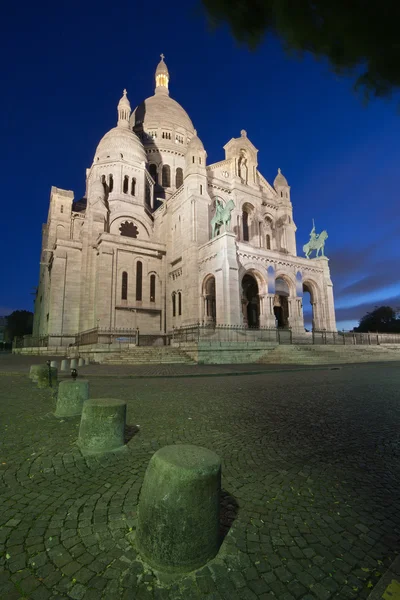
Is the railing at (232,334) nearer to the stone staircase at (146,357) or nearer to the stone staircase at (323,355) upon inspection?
the stone staircase at (146,357)

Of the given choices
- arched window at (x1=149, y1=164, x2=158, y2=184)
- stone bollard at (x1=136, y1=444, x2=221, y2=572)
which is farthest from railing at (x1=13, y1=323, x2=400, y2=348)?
arched window at (x1=149, y1=164, x2=158, y2=184)

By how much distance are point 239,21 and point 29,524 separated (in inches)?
172

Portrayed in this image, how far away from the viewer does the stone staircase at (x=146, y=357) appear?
1719 cm

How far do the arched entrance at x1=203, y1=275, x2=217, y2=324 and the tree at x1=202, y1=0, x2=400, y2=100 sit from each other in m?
23.9

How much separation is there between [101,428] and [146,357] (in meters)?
14.4

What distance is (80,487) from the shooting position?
9.10ft

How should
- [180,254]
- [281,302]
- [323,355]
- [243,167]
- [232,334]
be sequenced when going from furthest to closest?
[243,167] < [281,302] < [180,254] < [232,334] < [323,355]

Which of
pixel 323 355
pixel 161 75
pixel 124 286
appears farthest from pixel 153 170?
pixel 323 355

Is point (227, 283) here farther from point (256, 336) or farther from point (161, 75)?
point (161, 75)

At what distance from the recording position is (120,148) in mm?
34625

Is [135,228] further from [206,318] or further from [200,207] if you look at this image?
[206,318]

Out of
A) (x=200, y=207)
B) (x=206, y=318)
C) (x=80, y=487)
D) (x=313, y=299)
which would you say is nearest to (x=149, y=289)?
(x=206, y=318)

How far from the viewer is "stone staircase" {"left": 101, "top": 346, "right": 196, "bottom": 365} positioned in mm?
17188

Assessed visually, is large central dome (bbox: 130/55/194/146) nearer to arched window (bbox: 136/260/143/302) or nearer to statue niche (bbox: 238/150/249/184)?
statue niche (bbox: 238/150/249/184)
